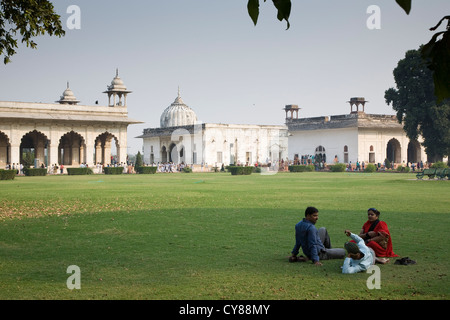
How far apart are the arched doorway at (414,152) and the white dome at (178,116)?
22.8m

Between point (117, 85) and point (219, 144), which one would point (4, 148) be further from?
point (219, 144)

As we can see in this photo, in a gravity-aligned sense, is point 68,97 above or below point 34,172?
above

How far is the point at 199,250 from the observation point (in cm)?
721

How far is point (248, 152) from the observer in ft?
169

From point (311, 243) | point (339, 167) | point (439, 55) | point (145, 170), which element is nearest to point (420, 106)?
point (339, 167)

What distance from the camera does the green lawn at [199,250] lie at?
16.9 ft

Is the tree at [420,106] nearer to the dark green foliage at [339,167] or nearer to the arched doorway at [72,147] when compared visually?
the dark green foliage at [339,167]

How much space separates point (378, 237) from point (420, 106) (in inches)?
1166

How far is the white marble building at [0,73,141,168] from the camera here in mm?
36375

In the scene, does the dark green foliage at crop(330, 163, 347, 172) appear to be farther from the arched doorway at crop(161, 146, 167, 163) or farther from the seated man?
the seated man

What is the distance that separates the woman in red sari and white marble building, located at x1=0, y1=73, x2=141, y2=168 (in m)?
→ 32.7

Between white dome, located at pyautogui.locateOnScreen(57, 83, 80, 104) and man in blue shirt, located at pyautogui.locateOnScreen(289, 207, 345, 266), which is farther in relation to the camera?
white dome, located at pyautogui.locateOnScreen(57, 83, 80, 104)

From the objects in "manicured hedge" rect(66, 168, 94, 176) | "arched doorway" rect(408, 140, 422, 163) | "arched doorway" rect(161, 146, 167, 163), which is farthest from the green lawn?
"arched doorway" rect(161, 146, 167, 163)
